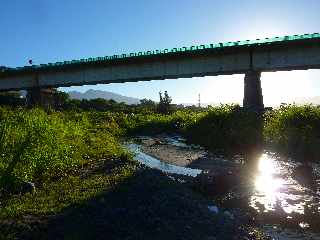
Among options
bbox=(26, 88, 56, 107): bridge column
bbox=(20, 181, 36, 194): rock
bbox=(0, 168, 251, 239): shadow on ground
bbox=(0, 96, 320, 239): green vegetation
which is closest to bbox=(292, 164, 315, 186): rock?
bbox=(0, 96, 320, 239): green vegetation

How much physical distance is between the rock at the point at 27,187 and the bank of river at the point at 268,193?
667 cm

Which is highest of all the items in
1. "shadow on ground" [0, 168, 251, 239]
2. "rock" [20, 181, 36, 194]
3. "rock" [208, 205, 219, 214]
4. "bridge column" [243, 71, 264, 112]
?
"bridge column" [243, 71, 264, 112]

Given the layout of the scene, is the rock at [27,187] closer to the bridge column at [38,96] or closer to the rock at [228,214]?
the rock at [228,214]

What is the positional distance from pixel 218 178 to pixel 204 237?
7.70m

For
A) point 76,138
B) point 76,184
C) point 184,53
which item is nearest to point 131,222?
point 76,184

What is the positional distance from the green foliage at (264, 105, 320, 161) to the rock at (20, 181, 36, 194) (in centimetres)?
1882

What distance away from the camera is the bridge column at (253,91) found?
5131 centimetres

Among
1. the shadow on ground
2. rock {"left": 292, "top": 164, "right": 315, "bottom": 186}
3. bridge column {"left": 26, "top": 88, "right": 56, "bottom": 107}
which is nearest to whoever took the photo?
the shadow on ground

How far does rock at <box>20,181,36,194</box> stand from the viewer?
53.1 feet

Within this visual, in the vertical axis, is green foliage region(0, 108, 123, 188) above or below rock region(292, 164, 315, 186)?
above

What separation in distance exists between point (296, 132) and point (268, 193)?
15.1 m

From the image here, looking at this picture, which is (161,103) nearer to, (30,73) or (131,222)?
(30,73)

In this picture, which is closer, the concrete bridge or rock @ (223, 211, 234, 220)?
rock @ (223, 211, 234, 220)

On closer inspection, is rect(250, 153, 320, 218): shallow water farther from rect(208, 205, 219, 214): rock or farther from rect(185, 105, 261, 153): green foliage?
rect(185, 105, 261, 153): green foliage
